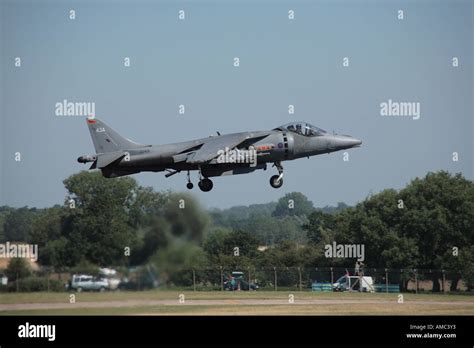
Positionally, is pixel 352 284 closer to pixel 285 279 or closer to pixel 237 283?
pixel 285 279

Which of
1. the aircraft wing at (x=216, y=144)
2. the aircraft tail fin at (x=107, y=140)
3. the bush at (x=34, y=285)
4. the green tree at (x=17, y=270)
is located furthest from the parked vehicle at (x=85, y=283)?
the aircraft tail fin at (x=107, y=140)

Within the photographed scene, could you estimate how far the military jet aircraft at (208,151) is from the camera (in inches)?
1640

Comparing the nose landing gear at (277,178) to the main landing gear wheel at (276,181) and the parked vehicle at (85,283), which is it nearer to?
the main landing gear wheel at (276,181)

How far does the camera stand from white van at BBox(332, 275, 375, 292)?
46750mm

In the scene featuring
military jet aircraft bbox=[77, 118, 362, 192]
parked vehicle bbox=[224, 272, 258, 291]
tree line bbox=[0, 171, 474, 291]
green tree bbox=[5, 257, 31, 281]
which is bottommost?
parked vehicle bbox=[224, 272, 258, 291]

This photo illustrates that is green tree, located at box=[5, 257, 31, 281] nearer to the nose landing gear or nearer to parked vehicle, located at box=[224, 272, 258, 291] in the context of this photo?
parked vehicle, located at box=[224, 272, 258, 291]

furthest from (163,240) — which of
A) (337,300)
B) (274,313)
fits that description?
(337,300)

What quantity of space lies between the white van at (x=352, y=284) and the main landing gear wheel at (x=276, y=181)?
617 cm

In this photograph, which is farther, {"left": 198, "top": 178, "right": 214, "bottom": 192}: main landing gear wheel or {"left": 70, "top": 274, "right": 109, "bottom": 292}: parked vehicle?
{"left": 198, "top": 178, "right": 214, "bottom": 192}: main landing gear wheel

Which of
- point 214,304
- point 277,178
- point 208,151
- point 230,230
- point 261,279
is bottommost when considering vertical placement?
point 214,304

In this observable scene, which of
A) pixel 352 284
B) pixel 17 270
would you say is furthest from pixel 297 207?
pixel 17 270

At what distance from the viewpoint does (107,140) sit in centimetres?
4266

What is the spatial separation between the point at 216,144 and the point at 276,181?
3154mm

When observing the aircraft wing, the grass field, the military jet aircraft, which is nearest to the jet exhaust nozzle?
the military jet aircraft
